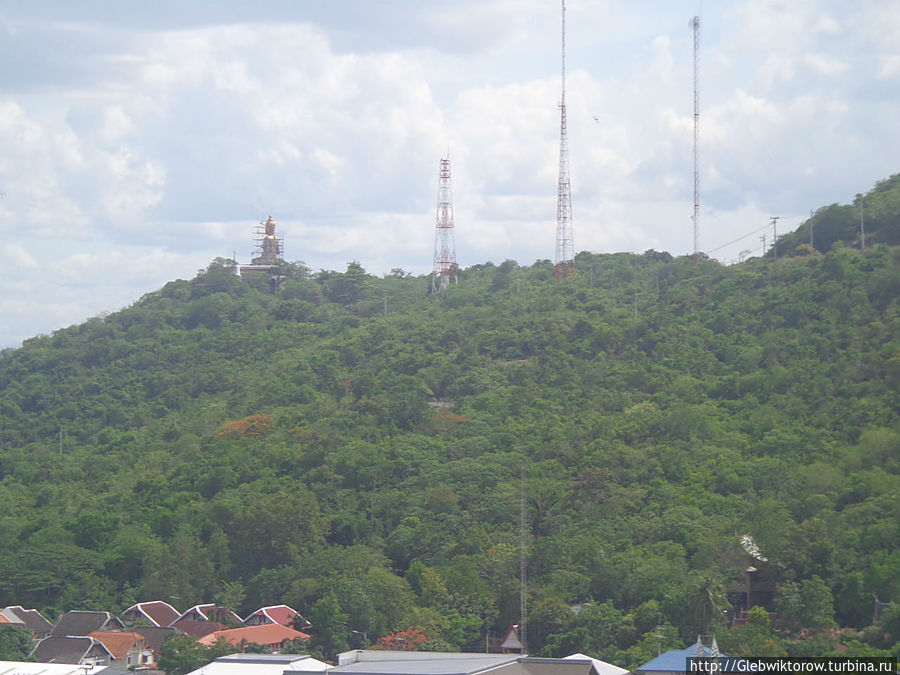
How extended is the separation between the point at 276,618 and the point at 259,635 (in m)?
2.19

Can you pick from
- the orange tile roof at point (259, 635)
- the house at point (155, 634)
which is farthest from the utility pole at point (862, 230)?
the house at point (155, 634)

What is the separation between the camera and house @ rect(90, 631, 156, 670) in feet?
113

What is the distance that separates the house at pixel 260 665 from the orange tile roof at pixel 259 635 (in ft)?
9.78

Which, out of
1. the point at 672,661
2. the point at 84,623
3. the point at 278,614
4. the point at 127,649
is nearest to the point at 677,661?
the point at 672,661

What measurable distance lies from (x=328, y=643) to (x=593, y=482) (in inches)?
410

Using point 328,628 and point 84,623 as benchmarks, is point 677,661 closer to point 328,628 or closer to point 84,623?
point 328,628

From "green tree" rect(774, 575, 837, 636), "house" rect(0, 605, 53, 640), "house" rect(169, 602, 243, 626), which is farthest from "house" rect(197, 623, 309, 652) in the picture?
"green tree" rect(774, 575, 837, 636)

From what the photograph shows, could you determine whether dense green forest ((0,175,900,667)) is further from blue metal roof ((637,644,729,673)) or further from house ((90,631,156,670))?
house ((90,631,156,670))

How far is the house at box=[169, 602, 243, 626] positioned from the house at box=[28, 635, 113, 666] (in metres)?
2.92

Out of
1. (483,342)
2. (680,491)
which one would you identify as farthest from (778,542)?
(483,342)

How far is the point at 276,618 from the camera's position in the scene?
35.9 metres

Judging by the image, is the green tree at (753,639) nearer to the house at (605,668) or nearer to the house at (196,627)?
the house at (605,668)

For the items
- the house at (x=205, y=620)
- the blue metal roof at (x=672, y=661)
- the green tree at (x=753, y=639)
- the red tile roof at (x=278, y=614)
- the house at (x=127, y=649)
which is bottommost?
the house at (x=127, y=649)

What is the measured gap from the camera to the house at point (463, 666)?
979 inches
